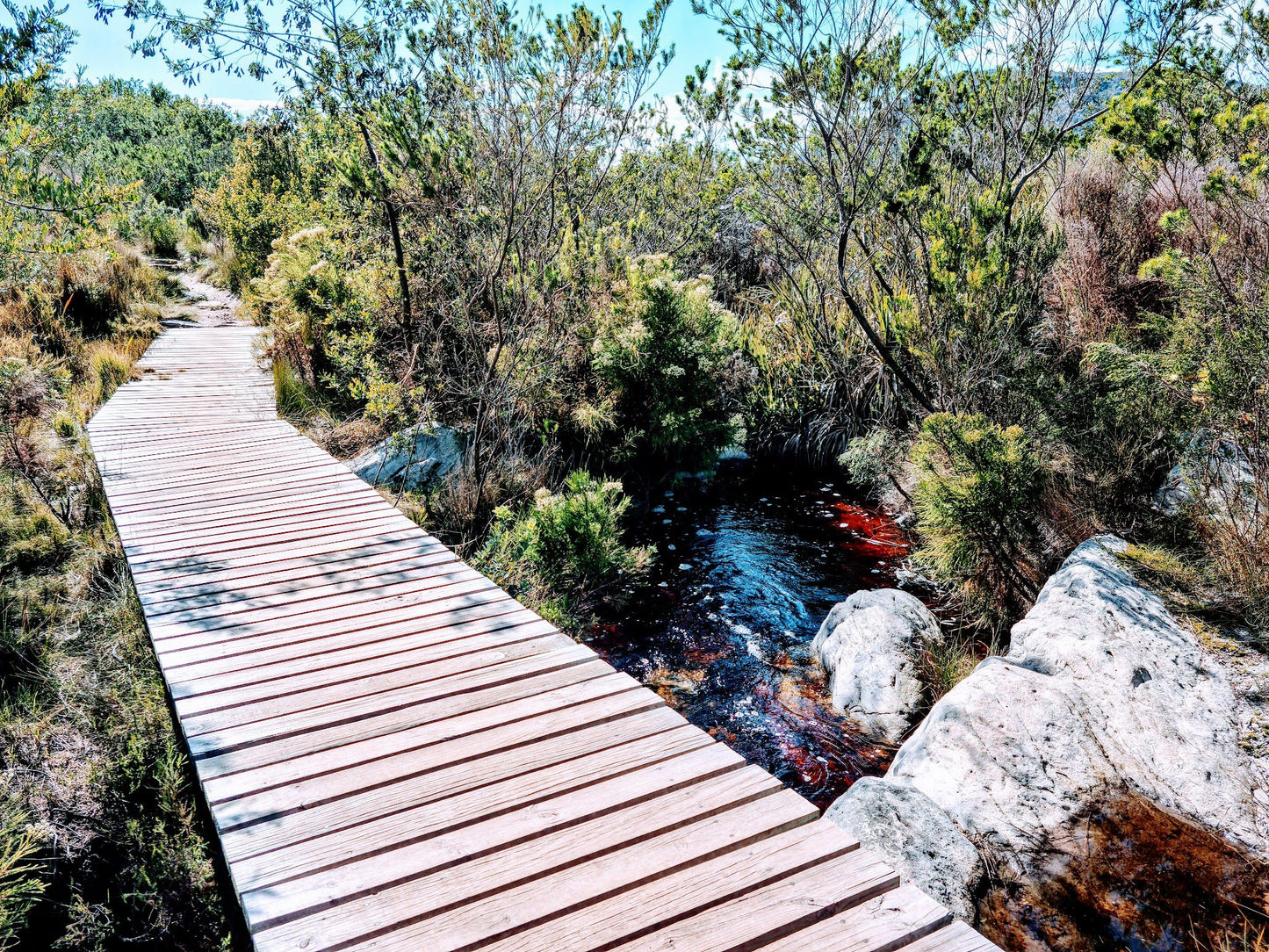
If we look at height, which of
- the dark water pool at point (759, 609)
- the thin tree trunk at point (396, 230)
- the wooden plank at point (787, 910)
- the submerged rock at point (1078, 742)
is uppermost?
the thin tree trunk at point (396, 230)

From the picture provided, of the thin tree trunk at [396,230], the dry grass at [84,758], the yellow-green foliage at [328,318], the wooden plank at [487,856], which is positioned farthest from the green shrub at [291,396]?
the wooden plank at [487,856]

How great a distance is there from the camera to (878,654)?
5.31 metres

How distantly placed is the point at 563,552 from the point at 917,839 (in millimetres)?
3774

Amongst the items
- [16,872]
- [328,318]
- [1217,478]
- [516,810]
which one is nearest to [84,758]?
[16,872]

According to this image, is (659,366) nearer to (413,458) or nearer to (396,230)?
(413,458)

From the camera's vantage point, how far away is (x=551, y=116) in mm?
6488

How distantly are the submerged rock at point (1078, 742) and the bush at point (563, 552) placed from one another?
3.05 metres

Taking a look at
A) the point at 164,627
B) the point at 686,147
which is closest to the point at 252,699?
the point at 164,627

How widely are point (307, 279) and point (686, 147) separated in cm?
671

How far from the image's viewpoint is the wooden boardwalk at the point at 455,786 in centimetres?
201

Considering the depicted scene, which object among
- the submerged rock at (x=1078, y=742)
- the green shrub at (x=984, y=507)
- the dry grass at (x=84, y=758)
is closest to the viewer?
the dry grass at (x=84, y=758)

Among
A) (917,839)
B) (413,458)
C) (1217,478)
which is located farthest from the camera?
(413,458)

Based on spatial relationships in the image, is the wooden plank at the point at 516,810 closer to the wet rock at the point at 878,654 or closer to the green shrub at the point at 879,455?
the wet rock at the point at 878,654

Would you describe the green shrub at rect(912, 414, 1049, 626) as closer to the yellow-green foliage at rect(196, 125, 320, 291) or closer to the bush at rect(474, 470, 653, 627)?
the bush at rect(474, 470, 653, 627)
